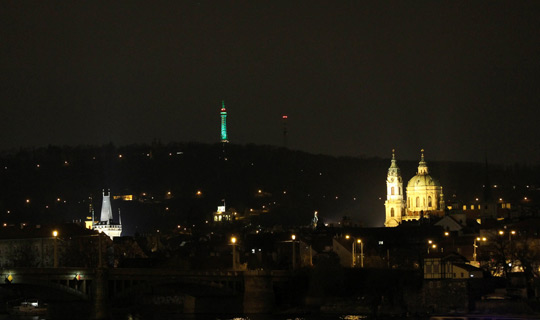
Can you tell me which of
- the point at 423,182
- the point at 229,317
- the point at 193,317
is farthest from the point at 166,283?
the point at 423,182

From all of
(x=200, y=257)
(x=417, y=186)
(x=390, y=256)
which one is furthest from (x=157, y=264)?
(x=417, y=186)

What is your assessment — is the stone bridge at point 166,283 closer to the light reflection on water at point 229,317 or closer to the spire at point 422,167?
the light reflection on water at point 229,317

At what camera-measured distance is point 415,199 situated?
172500 millimetres

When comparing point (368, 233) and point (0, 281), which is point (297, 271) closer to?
point (0, 281)

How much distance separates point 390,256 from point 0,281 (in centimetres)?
3722

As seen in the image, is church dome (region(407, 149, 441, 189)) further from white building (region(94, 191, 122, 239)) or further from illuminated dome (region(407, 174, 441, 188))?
white building (region(94, 191, 122, 239))

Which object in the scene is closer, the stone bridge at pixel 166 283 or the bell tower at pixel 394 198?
the stone bridge at pixel 166 283

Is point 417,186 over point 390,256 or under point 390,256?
over

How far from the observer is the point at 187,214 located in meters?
198

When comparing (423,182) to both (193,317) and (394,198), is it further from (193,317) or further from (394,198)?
(193,317)

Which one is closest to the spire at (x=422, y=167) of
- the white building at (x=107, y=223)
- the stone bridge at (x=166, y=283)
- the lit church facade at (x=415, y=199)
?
the lit church facade at (x=415, y=199)

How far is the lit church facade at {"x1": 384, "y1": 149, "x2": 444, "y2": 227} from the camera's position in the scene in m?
170

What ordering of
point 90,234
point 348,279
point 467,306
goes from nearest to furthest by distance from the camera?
point 467,306
point 348,279
point 90,234

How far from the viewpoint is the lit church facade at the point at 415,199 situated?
558ft
